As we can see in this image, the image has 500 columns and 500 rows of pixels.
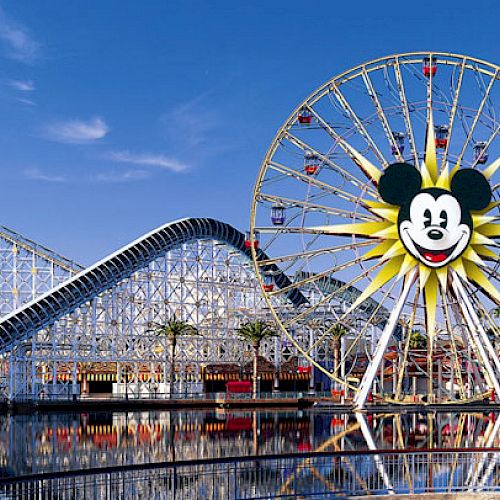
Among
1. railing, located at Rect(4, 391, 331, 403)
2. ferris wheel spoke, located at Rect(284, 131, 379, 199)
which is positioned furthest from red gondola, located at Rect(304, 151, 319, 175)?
railing, located at Rect(4, 391, 331, 403)

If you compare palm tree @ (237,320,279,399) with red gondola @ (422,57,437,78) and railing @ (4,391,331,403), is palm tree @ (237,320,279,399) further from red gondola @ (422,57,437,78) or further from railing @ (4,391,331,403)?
red gondola @ (422,57,437,78)

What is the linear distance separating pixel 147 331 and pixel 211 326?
580 cm

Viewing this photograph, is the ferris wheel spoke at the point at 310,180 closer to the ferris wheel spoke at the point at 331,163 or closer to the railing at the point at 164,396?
the ferris wheel spoke at the point at 331,163

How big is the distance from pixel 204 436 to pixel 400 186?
44.5 ft

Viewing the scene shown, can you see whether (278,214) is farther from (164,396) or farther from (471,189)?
(164,396)

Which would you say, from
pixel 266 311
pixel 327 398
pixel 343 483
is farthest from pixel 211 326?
pixel 343 483

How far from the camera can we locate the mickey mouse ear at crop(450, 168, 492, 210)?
43688 millimetres

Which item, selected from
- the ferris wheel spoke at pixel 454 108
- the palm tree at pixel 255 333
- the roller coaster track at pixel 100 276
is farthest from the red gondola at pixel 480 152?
the palm tree at pixel 255 333

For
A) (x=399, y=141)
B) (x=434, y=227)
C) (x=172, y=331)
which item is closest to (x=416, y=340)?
(x=172, y=331)

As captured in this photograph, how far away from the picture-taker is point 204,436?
39938mm

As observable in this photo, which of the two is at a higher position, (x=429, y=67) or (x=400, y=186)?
(x=429, y=67)

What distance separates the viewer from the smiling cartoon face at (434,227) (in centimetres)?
4319

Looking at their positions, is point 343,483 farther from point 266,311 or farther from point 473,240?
point 266,311

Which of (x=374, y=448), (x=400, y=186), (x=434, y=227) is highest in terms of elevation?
(x=400, y=186)
